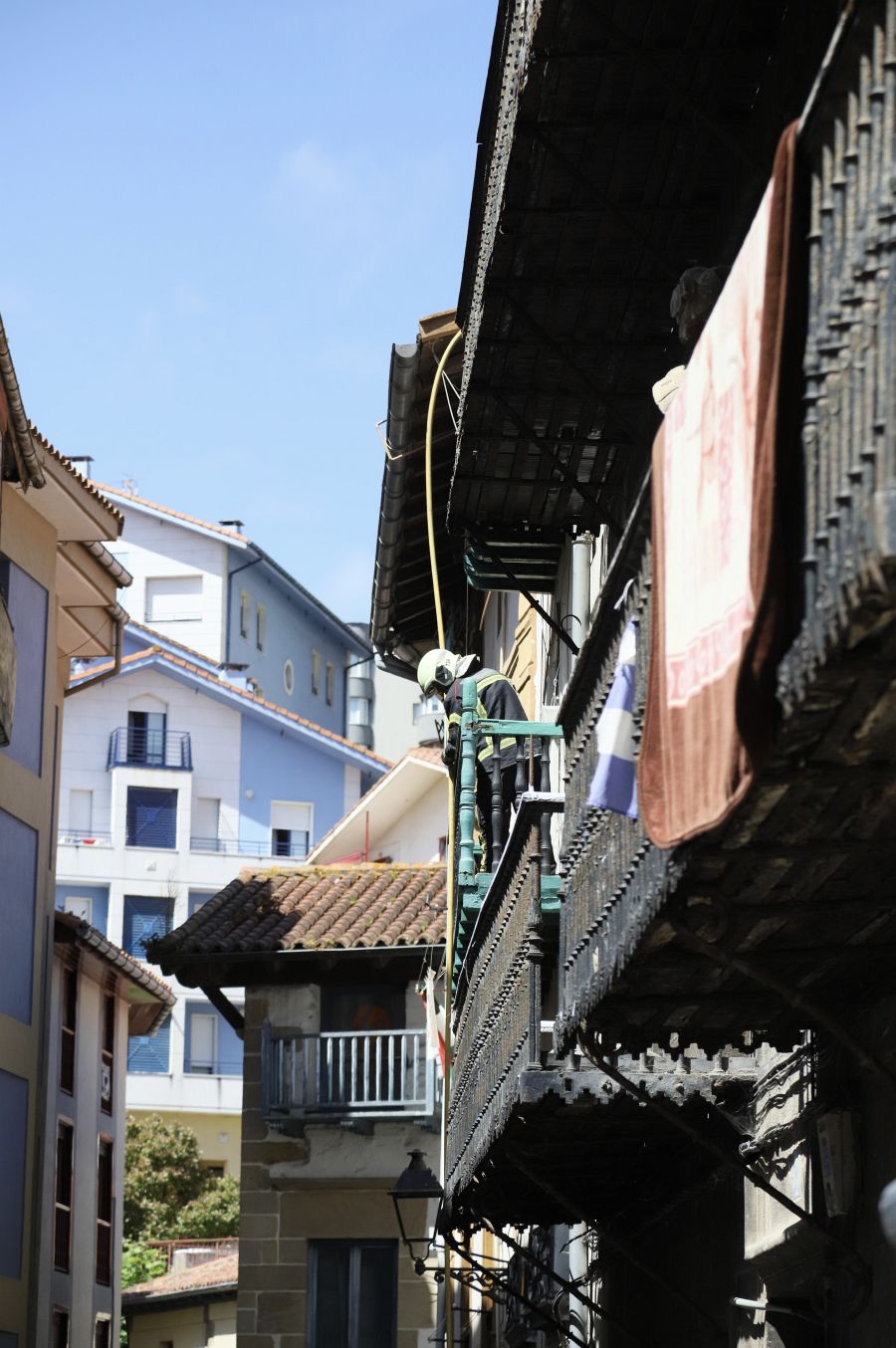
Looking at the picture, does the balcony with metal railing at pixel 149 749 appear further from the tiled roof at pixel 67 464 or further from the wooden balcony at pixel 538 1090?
the wooden balcony at pixel 538 1090

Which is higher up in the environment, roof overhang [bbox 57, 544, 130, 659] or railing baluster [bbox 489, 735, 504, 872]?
roof overhang [bbox 57, 544, 130, 659]

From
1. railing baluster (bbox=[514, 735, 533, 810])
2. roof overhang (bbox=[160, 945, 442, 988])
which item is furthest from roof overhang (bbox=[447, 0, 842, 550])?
roof overhang (bbox=[160, 945, 442, 988])

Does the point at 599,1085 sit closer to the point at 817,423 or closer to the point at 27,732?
the point at 817,423

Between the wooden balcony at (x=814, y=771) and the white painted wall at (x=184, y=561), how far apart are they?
55.1 metres

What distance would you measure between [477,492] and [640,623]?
7542mm

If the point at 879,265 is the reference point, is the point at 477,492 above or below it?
above

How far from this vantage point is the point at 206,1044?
59562 millimetres

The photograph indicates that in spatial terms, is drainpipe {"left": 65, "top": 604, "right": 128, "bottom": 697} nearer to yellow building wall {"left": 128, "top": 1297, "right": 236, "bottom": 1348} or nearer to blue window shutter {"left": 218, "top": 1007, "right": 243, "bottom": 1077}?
yellow building wall {"left": 128, "top": 1297, "right": 236, "bottom": 1348}

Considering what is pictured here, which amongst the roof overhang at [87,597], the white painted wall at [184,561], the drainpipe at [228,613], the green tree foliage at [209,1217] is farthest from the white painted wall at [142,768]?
Answer: the roof overhang at [87,597]

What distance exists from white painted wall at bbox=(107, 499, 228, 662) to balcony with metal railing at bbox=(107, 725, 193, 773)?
11.8 feet

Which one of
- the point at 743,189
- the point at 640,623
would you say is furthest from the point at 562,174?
the point at 640,623

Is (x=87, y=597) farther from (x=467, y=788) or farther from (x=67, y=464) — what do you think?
(x=467, y=788)

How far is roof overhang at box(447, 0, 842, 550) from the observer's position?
9.48 m

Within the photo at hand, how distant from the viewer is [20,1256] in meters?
29.0
